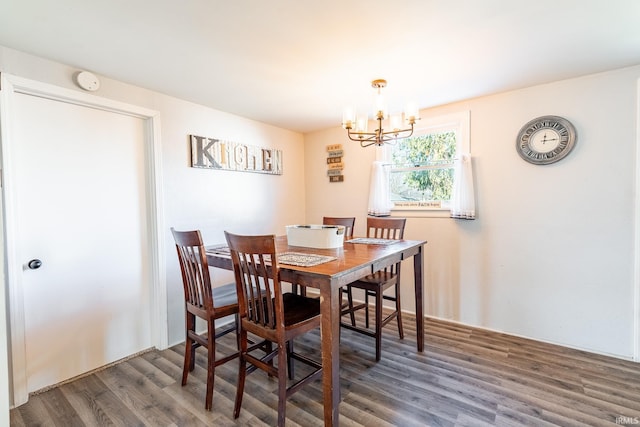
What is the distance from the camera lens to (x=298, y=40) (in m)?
1.87

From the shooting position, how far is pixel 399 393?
1998 mm

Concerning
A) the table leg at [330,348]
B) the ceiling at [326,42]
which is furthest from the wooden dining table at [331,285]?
the ceiling at [326,42]

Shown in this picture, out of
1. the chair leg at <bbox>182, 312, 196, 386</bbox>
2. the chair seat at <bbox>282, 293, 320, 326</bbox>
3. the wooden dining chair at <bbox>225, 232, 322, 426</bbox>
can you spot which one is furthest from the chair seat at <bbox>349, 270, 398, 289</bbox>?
the chair leg at <bbox>182, 312, 196, 386</bbox>

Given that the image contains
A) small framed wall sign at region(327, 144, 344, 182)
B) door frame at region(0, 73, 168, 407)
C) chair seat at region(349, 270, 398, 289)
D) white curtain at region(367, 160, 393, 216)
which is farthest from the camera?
small framed wall sign at region(327, 144, 344, 182)

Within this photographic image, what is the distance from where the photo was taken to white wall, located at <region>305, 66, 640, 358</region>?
2371mm

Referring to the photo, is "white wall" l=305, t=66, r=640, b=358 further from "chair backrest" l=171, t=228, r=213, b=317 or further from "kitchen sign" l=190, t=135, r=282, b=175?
"chair backrest" l=171, t=228, r=213, b=317

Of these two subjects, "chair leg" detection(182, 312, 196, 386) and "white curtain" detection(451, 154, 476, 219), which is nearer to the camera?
"chair leg" detection(182, 312, 196, 386)

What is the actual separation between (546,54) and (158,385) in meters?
3.62

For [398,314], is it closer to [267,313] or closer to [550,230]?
[267,313]

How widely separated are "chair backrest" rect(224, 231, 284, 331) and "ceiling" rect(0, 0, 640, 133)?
123 cm

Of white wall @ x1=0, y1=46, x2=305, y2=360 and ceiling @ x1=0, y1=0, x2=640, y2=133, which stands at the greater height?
ceiling @ x1=0, y1=0, x2=640, y2=133

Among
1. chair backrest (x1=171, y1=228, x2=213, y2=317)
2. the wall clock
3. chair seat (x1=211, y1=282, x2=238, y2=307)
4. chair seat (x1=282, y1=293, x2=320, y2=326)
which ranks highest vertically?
the wall clock

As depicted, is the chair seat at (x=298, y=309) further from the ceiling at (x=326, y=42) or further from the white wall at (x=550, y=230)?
the white wall at (x=550, y=230)

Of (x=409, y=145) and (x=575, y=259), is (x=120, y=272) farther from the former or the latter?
(x=575, y=259)
